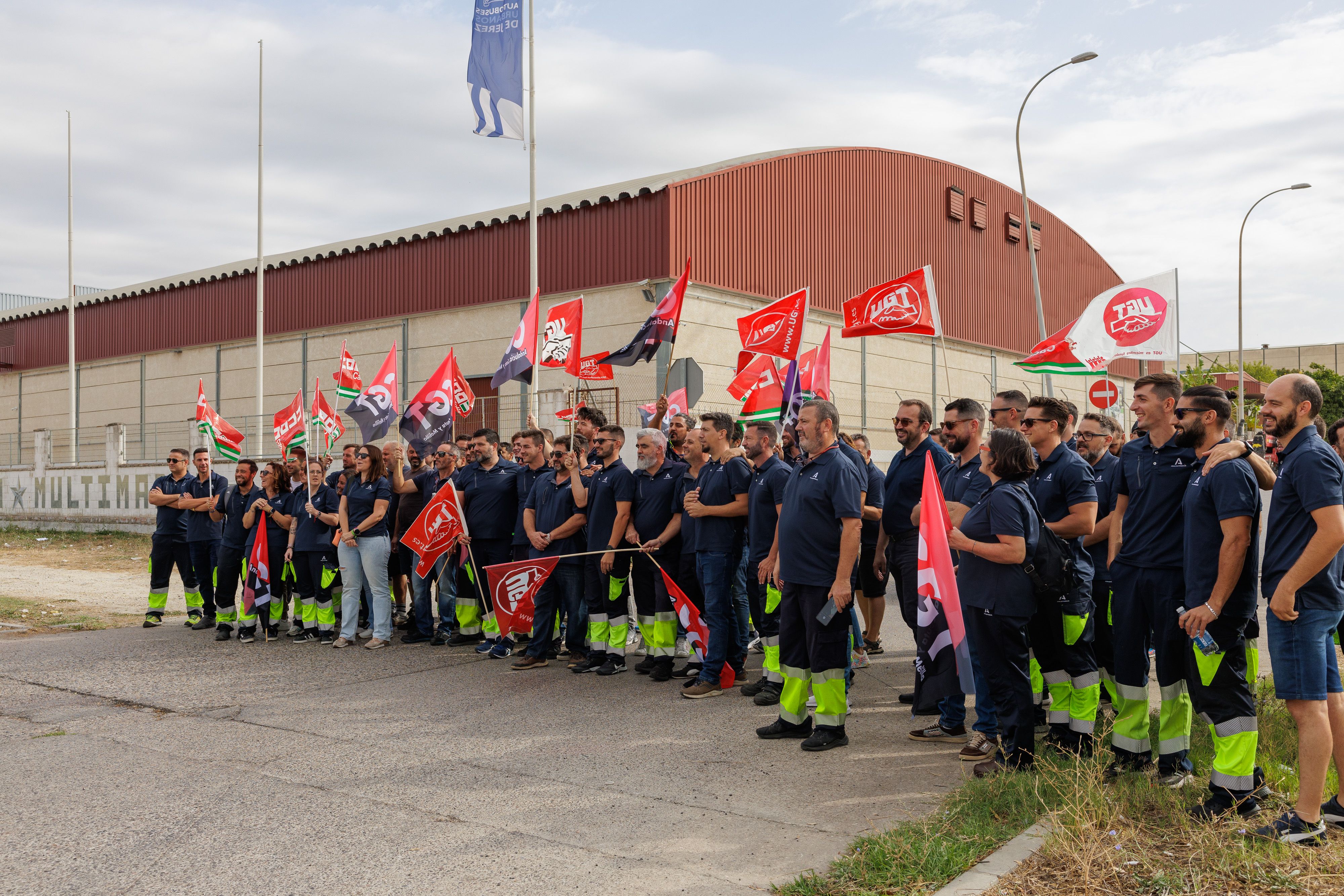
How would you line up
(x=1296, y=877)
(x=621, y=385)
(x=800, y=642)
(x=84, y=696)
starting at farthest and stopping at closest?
(x=621, y=385) < (x=84, y=696) < (x=800, y=642) < (x=1296, y=877)

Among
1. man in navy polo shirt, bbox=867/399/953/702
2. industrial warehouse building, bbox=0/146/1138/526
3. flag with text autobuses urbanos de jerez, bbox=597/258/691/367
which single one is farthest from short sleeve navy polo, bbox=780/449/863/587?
industrial warehouse building, bbox=0/146/1138/526

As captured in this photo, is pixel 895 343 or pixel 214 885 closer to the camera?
pixel 214 885

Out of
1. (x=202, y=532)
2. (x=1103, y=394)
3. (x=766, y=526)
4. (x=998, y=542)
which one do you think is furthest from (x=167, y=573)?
(x=1103, y=394)

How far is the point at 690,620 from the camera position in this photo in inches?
339

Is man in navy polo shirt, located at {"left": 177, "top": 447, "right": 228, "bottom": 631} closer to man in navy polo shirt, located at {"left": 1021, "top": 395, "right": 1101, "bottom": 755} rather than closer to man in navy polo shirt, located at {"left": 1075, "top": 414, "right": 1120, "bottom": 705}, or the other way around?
man in navy polo shirt, located at {"left": 1021, "top": 395, "right": 1101, "bottom": 755}

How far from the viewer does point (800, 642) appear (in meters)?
6.69

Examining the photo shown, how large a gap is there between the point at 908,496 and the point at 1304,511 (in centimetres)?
352

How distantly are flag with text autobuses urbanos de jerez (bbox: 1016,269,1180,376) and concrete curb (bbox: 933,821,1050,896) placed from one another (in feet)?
22.4

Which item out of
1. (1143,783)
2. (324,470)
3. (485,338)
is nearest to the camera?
(1143,783)

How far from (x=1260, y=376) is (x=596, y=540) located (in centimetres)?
6692

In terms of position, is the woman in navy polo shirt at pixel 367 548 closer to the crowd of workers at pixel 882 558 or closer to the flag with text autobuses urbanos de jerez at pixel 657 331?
the crowd of workers at pixel 882 558

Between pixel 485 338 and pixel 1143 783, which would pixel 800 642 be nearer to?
pixel 1143 783

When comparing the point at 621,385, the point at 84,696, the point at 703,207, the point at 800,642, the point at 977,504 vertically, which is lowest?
the point at 84,696

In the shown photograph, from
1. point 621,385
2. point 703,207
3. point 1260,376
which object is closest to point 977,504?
point 621,385
